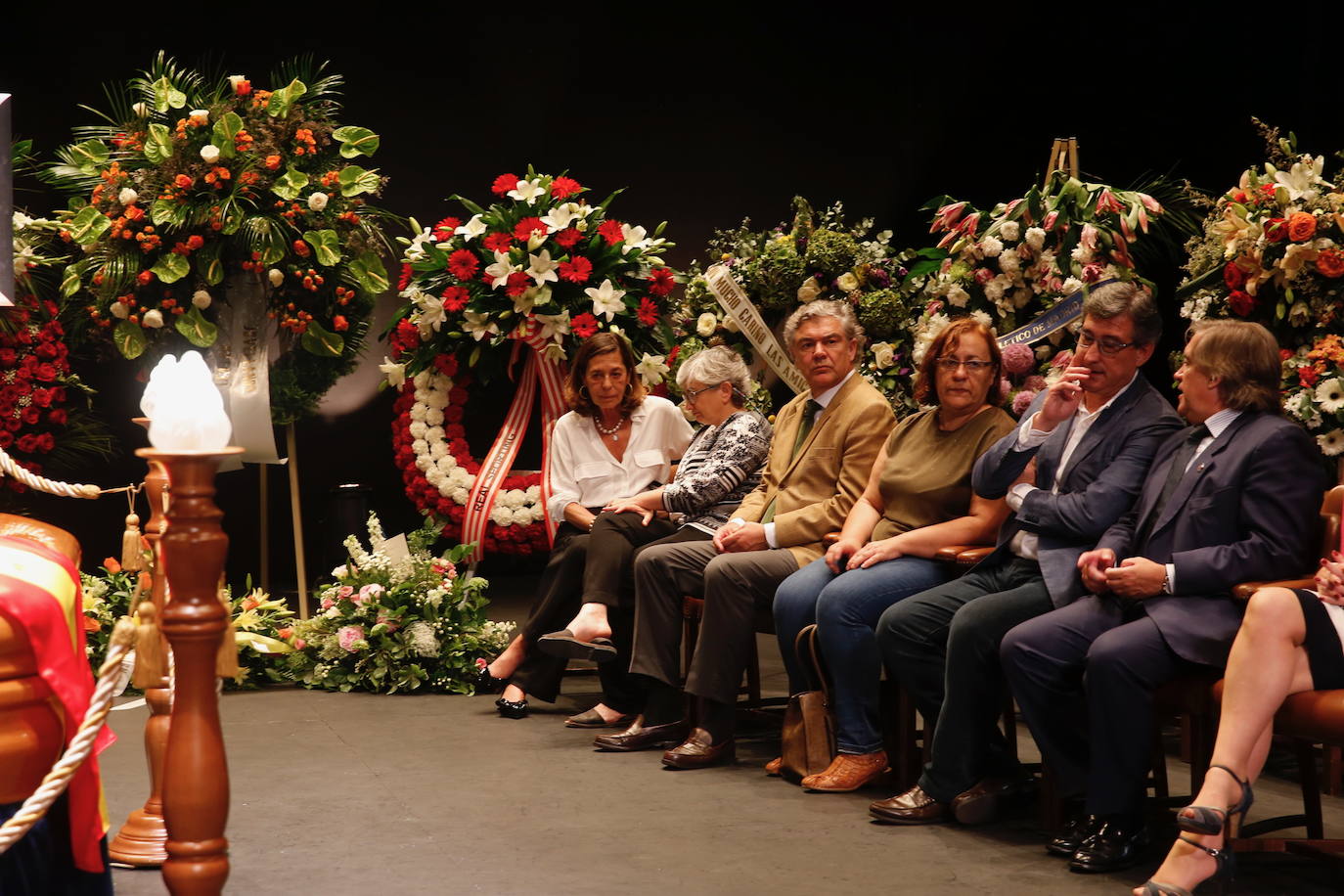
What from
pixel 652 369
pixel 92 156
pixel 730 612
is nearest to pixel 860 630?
pixel 730 612

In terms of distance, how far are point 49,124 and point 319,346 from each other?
6.99 ft

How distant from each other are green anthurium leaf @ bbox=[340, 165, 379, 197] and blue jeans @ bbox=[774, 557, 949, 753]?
2.73m

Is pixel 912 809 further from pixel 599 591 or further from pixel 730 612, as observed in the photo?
pixel 599 591

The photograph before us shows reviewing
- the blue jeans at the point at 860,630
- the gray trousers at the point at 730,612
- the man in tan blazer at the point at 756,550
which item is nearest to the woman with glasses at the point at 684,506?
the man in tan blazer at the point at 756,550

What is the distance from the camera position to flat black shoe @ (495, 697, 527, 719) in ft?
15.2

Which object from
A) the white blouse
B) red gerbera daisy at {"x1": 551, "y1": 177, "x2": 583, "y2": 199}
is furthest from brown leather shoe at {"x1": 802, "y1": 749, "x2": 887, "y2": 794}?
red gerbera daisy at {"x1": 551, "y1": 177, "x2": 583, "y2": 199}

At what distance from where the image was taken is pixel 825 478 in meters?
4.17

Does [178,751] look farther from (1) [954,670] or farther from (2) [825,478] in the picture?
(2) [825,478]

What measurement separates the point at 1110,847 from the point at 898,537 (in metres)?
1.04

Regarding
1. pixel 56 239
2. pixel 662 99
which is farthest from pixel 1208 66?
pixel 56 239

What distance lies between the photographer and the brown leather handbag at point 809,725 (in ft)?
12.3

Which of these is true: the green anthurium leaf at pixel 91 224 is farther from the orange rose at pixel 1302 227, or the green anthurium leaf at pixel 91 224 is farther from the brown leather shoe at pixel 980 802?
the orange rose at pixel 1302 227

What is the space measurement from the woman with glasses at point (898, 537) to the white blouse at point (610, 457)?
1049 millimetres

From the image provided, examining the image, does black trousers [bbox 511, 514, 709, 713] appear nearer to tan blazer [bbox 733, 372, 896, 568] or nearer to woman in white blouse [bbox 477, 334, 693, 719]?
woman in white blouse [bbox 477, 334, 693, 719]
